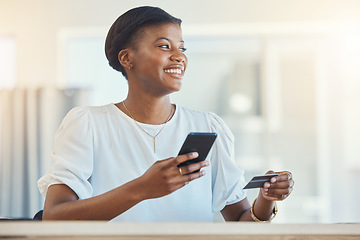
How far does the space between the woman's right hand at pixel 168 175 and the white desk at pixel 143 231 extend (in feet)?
0.80

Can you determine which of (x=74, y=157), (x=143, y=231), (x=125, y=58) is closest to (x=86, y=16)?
(x=125, y=58)

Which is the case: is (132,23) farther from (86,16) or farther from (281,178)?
(86,16)

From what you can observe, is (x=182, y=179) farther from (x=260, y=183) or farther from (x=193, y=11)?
(x=193, y=11)

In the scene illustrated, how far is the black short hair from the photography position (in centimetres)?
145

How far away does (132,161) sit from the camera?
143 centimetres

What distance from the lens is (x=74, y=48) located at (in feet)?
13.3

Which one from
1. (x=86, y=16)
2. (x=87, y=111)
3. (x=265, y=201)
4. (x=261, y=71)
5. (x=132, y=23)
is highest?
(x=86, y=16)

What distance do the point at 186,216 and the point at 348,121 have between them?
300 cm

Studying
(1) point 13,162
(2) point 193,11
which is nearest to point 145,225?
(1) point 13,162

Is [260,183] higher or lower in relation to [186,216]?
higher

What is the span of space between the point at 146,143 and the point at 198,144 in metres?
0.39

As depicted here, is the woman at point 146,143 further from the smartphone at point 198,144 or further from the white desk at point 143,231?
the white desk at point 143,231

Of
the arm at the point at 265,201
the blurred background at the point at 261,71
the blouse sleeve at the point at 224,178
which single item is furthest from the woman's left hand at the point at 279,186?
the blurred background at the point at 261,71

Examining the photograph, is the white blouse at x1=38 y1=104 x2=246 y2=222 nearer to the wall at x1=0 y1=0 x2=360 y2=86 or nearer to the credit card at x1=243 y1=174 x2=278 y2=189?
the credit card at x1=243 y1=174 x2=278 y2=189
